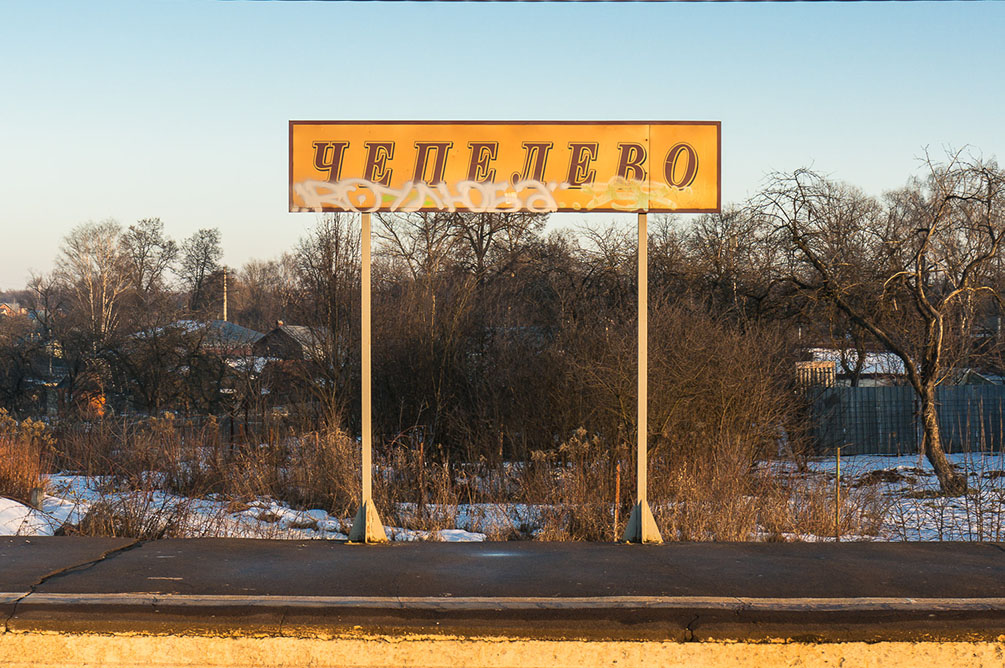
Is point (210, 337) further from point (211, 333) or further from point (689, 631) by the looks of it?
point (689, 631)

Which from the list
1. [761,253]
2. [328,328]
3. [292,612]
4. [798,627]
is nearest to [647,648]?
[798,627]

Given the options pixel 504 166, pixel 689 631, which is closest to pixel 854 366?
pixel 504 166

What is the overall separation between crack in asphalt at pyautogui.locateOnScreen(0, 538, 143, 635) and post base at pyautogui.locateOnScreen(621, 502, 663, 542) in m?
3.96

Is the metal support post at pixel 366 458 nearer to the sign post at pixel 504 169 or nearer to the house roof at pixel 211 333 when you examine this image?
the sign post at pixel 504 169

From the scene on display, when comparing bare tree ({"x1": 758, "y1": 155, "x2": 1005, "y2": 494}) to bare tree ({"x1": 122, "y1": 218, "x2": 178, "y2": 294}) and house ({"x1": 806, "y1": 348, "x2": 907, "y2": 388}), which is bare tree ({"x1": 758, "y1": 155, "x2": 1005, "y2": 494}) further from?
bare tree ({"x1": 122, "y1": 218, "x2": 178, "y2": 294})

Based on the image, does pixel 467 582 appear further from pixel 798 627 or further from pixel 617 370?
pixel 617 370

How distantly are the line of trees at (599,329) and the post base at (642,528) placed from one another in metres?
6.35

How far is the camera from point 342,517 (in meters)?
10.5

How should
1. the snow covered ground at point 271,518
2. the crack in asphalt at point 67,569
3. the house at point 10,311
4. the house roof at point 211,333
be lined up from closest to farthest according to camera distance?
the crack in asphalt at point 67,569 < the snow covered ground at point 271,518 < the house roof at point 211,333 < the house at point 10,311

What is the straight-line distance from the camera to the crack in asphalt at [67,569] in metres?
5.21

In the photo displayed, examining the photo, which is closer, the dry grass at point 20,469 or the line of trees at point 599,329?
the dry grass at point 20,469

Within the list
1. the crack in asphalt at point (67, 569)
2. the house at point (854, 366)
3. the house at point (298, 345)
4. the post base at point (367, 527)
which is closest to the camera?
the crack in asphalt at point (67, 569)

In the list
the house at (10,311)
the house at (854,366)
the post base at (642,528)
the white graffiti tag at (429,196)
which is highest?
the house at (10,311)

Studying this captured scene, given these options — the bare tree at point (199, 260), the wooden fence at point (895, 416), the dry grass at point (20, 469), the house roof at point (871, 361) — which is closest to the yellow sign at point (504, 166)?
the dry grass at point (20, 469)
